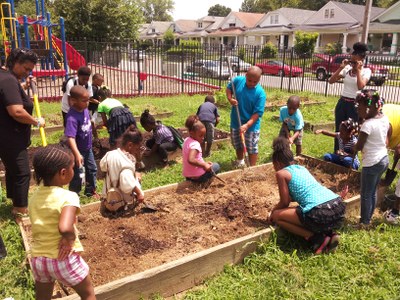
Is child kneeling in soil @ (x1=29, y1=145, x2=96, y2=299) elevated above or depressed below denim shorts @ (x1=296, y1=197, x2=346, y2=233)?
above

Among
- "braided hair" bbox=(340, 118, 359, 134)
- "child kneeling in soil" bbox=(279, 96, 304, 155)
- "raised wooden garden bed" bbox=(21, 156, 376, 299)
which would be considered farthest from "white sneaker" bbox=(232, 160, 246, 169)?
"braided hair" bbox=(340, 118, 359, 134)

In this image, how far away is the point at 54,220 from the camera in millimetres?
2373

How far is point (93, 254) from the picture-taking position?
3596mm

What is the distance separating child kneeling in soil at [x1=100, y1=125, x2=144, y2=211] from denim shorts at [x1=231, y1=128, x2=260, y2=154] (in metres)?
2.31

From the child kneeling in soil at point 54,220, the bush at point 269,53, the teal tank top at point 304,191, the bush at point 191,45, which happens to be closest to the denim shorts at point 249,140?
the teal tank top at point 304,191

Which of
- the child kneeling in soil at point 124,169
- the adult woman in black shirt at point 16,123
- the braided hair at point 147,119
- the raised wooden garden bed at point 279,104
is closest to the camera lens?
the adult woman in black shirt at point 16,123

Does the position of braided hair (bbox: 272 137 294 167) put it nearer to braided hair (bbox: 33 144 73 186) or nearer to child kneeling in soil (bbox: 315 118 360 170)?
child kneeling in soil (bbox: 315 118 360 170)

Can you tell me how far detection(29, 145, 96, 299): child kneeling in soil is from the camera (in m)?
2.35

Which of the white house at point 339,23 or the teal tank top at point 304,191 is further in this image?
the white house at point 339,23

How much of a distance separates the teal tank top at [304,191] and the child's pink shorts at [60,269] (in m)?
2.23

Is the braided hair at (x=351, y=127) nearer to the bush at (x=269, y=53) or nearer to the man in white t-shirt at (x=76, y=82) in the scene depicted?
the man in white t-shirt at (x=76, y=82)

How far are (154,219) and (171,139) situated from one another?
8.22 feet

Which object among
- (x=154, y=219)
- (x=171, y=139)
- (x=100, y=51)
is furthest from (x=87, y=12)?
(x=154, y=219)

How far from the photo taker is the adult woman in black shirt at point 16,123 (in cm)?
386
